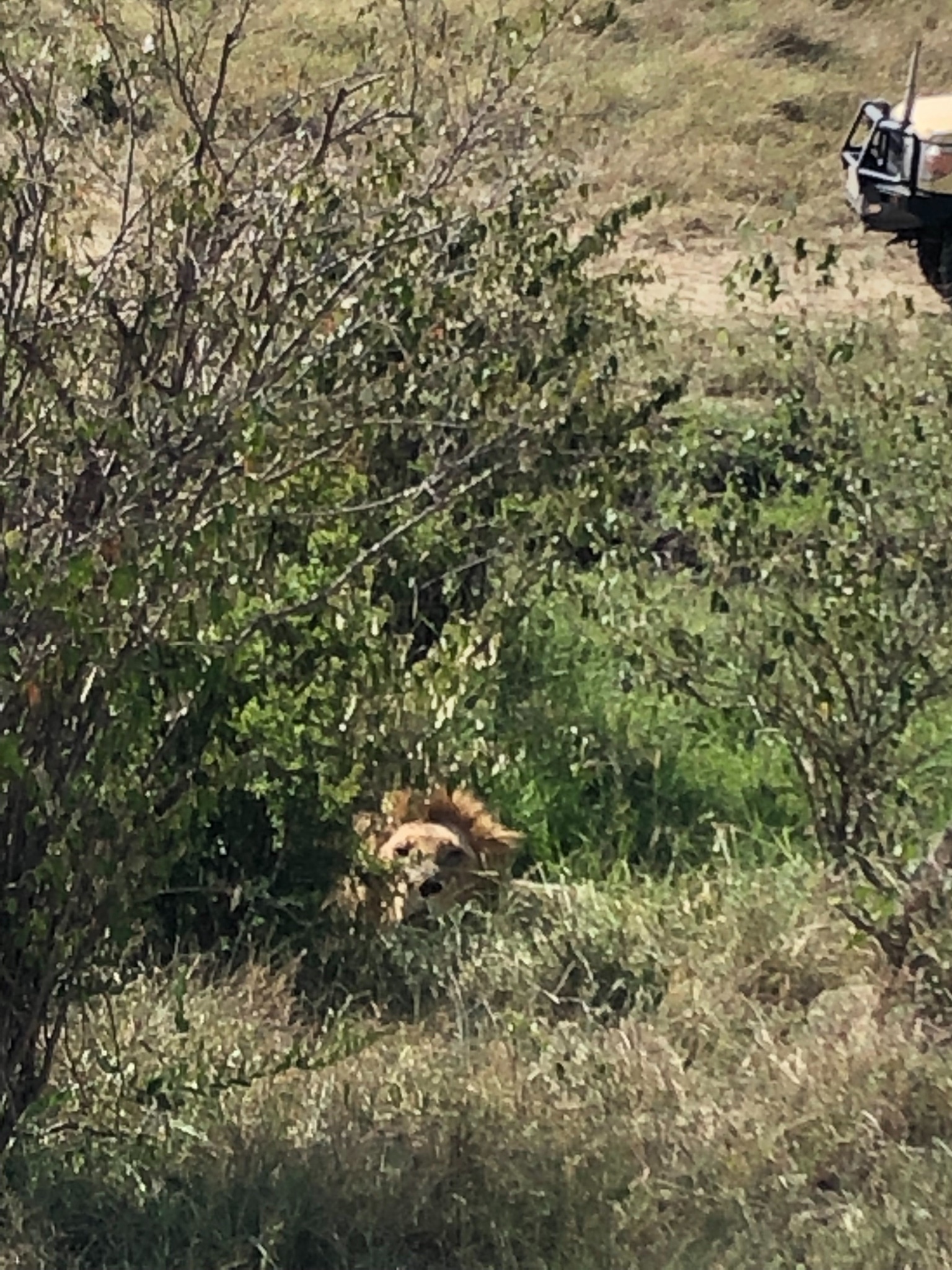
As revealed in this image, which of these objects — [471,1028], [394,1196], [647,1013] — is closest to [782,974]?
[647,1013]

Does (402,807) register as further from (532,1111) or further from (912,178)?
(912,178)

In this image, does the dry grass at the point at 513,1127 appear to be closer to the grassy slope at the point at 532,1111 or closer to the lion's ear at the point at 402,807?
the grassy slope at the point at 532,1111

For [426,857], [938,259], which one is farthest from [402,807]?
[938,259]

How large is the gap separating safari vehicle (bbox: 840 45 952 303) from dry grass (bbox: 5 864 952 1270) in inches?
251

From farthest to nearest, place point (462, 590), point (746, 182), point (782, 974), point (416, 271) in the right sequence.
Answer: point (746, 182) → point (462, 590) → point (782, 974) → point (416, 271)

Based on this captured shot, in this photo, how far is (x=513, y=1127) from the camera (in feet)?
9.84

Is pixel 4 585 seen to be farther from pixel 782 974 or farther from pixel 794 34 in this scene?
pixel 794 34

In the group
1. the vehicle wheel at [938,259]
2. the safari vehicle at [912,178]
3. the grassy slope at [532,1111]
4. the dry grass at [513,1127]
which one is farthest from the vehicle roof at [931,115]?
the dry grass at [513,1127]

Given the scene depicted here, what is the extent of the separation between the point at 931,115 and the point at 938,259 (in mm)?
711

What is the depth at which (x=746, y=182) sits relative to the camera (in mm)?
12398

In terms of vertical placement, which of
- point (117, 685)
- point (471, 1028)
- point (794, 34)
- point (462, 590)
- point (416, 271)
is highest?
point (794, 34)

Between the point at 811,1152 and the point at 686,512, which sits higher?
the point at 686,512

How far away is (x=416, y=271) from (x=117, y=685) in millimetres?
1108

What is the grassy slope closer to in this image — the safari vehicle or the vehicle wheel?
the safari vehicle
